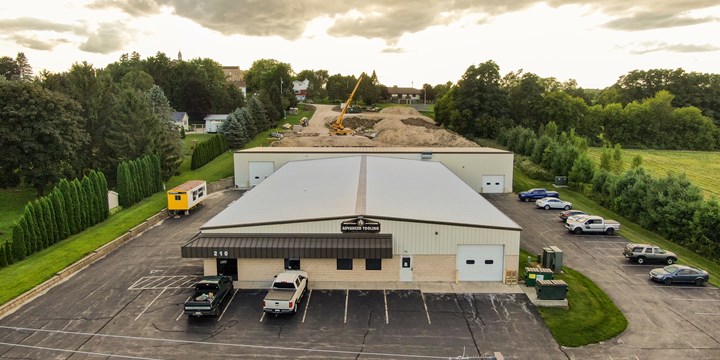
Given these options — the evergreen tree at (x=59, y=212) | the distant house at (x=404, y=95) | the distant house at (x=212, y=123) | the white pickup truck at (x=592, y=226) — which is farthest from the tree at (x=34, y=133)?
the distant house at (x=404, y=95)

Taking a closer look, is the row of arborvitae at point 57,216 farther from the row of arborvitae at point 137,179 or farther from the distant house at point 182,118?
the distant house at point 182,118

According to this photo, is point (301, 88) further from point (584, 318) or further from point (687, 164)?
point (584, 318)

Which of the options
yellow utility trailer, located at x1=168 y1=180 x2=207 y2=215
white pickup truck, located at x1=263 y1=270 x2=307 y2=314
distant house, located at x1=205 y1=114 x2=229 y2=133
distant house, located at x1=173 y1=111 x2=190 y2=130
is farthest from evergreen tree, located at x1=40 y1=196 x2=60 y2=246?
distant house, located at x1=173 y1=111 x2=190 y2=130

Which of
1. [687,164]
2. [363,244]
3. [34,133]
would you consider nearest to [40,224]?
[34,133]

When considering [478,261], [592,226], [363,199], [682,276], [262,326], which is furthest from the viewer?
[592,226]

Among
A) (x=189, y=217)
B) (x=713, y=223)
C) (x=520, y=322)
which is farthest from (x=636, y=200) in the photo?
(x=189, y=217)

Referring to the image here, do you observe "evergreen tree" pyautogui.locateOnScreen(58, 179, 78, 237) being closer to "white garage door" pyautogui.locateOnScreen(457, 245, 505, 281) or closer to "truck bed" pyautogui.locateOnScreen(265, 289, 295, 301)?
"truck bed" pyautogui.locateOnScreen(265, 289, 295, 301)

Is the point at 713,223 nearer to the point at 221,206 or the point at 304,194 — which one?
the point at 304,194
